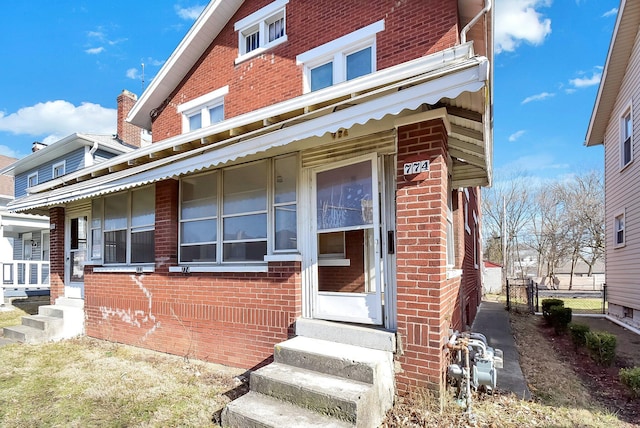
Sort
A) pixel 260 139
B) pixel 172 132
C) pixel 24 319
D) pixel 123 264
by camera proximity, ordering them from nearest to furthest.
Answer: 1. pixel 260 139
2. pixel 123 264
3. pixel 24 319
4. pixel 172 132

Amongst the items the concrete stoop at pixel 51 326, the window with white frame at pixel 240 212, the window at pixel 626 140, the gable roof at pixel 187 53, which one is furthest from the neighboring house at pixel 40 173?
the window at pixel 626 140

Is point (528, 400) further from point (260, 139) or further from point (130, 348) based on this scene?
point (130, 348)

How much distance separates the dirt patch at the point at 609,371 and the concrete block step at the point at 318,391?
3.08 metres

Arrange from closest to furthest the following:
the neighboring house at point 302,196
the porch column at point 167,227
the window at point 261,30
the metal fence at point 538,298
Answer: the neighboring house at point 302,196 < the porch column at point 167,227 < the window at point 261,30 < the metal fence at point 538,298

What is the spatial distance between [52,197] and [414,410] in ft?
27.5

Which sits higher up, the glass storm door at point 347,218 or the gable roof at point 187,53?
the gable roof at point 187,53

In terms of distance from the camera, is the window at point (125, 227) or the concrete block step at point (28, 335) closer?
the window at point (125, 227)

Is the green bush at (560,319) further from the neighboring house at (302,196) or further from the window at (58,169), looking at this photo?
the window at (58,169)

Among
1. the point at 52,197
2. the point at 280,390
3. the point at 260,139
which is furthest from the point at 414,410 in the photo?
the point at 52,197

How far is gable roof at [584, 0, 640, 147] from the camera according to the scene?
10297 mm

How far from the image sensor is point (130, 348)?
6977mm

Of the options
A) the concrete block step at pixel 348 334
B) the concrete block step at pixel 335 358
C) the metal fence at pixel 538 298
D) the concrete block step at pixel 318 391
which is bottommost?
the metal fence at pixel 538 298

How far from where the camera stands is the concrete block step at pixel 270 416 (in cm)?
335

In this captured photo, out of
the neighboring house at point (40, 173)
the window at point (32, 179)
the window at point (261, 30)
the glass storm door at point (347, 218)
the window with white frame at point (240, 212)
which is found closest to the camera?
the glass storm door at point (347, 218)
